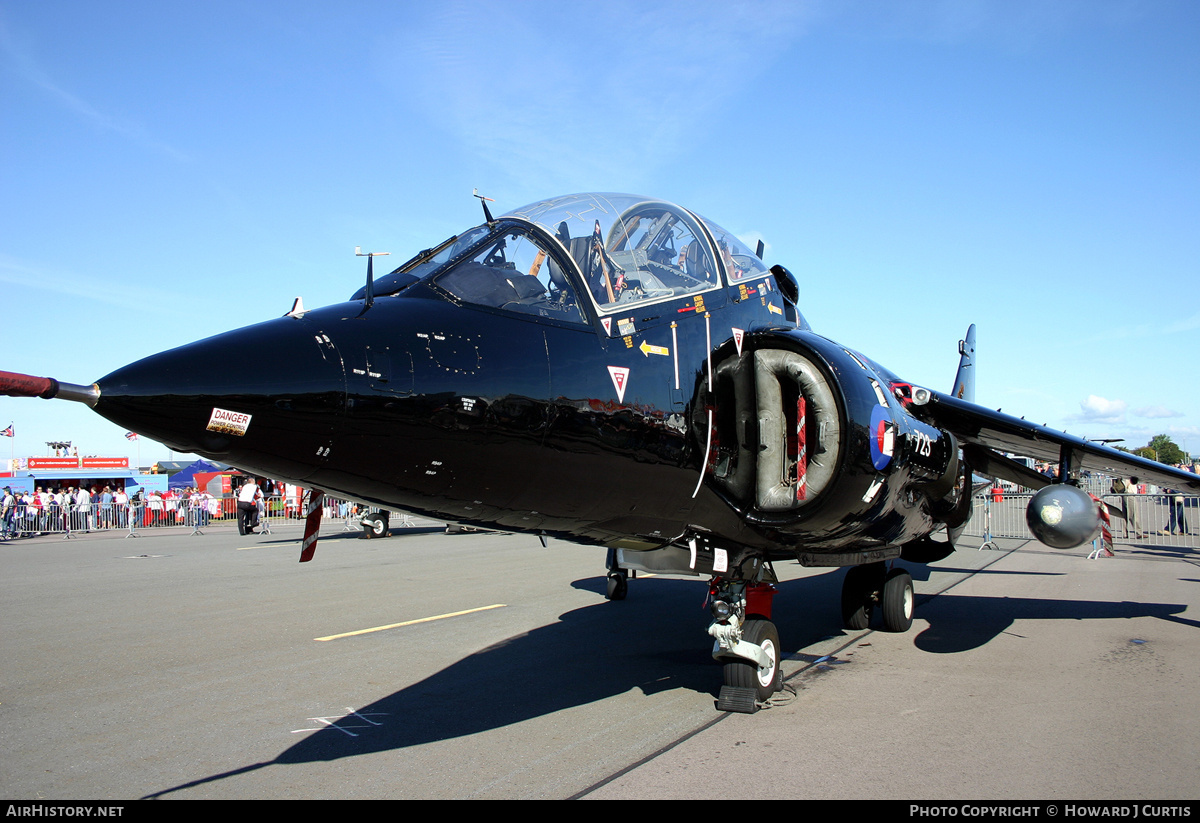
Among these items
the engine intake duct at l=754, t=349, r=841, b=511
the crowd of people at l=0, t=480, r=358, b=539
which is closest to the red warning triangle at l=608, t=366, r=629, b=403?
the engine intake duct at l=754, t=349, r=841, b=511

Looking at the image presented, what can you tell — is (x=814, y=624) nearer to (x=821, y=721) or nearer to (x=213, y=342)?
(x=821, y=721)

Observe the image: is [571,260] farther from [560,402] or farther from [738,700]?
[738,700]

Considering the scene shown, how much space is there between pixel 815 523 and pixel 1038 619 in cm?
665

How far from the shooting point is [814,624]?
372 inches

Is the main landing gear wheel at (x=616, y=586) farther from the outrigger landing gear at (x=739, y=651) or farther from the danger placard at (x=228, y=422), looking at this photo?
the danger placard at (x=228, y=422)

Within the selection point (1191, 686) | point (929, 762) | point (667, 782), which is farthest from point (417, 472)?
point (1191, 686)

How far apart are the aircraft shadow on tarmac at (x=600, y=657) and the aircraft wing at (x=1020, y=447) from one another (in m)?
2.01

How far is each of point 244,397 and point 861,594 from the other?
7.96 metres

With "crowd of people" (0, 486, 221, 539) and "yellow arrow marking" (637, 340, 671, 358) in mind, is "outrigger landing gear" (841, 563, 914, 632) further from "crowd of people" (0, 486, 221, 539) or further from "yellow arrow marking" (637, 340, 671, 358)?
"crowd of people" (0, 486, 221, 539)

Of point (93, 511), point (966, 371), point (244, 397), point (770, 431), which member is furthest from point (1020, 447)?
point (93, 511)

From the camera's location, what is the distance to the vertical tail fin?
14069mm

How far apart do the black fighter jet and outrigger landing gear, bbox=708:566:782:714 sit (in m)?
0.02

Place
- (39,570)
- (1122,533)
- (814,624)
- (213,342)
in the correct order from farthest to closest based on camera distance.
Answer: (1122,533)
(39,570)
(814,624)
(213,342)

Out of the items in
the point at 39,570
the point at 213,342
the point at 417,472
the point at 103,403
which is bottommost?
the point at 39,570
